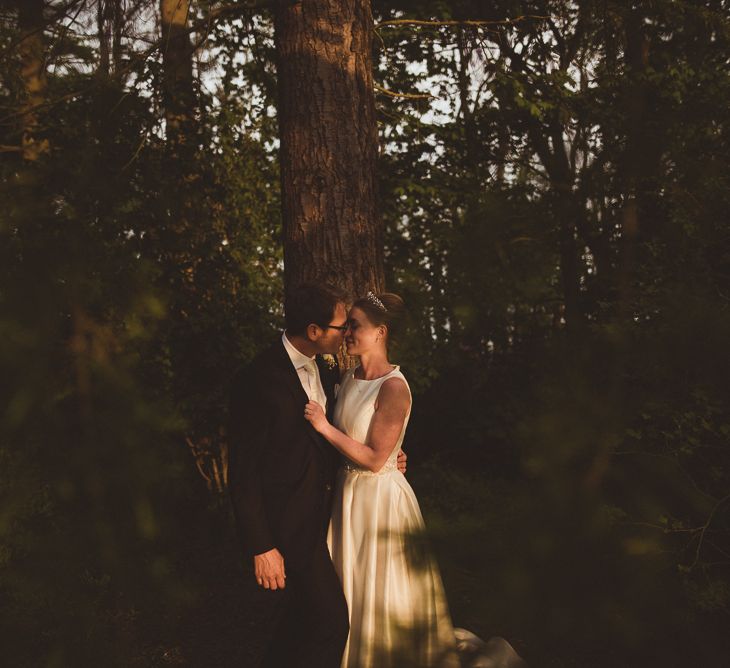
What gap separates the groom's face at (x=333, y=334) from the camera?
9.76 feet

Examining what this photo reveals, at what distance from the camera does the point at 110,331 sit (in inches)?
105

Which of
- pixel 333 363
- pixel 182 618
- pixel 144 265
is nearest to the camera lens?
pixel 144 265

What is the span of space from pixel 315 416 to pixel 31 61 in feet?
15.0

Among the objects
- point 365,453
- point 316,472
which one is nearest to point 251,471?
point 316,472

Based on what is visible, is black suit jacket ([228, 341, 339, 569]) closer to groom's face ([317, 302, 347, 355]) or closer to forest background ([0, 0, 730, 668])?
groom's face ([317, 302, 347, 355])

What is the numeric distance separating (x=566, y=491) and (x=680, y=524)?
213 millimetres

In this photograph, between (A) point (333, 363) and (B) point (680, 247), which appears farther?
(A) point (333, 363)

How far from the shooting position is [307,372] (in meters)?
3.06

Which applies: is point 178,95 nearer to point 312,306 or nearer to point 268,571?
point 312,306

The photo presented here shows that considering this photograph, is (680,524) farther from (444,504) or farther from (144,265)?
(144,265)

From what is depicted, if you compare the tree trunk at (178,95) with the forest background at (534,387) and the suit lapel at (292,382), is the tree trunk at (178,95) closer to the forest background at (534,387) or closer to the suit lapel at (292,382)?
the forest background at (534,387)

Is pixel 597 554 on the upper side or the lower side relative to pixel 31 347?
lower

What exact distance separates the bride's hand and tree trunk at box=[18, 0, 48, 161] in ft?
6.44

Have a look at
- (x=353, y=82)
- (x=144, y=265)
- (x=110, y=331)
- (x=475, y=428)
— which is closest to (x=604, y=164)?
(x=475, y=428)
